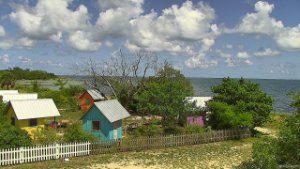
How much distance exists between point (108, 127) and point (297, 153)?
886 inches

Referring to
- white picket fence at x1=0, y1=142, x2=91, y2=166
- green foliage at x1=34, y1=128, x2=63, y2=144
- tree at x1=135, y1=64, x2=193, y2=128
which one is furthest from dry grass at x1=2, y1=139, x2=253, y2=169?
tree at x1=135, y1=64, x2=193, y2=128

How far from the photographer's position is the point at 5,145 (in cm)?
2438

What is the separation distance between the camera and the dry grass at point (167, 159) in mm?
24438

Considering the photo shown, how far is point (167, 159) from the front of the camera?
26.5 meters

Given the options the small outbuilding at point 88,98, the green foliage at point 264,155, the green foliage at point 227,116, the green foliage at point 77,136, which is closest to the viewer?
the green foliage at point 264,155

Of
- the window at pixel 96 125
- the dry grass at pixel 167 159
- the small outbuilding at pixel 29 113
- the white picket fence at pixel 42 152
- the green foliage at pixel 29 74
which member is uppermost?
the green foliage at pixel 29 74

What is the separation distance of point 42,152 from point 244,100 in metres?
20.1

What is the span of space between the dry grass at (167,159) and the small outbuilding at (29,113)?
906cm

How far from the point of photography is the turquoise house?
104 ft

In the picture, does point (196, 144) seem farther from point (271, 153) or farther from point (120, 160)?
point (271, 153)

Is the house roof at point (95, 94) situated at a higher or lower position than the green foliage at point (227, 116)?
higher

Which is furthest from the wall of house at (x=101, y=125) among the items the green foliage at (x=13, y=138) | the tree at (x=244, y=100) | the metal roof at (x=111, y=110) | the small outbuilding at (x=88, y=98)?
the small outbuilding at (x=88, y=98)

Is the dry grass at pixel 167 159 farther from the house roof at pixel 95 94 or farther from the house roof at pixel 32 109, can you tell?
the house roof at pixel 95 94

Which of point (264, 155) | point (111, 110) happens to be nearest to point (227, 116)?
point (111, 110)
